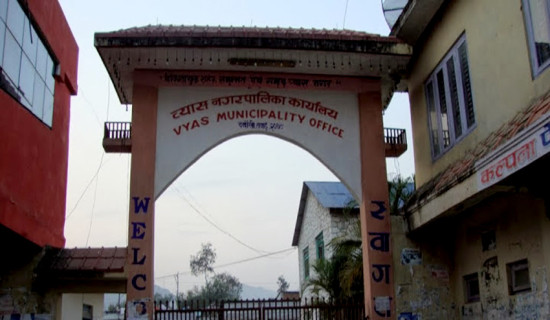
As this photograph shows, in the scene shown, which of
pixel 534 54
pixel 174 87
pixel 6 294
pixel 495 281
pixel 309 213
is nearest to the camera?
pixel 534 54

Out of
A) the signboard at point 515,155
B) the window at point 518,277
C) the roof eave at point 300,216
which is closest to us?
the signboard at point 515,155

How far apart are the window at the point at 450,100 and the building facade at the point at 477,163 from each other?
0.06 feet

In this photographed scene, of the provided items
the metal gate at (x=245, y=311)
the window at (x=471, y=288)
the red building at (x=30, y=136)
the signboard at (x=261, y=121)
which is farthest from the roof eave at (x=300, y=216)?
the window at (x=471, y=288)

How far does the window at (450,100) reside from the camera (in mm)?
9180

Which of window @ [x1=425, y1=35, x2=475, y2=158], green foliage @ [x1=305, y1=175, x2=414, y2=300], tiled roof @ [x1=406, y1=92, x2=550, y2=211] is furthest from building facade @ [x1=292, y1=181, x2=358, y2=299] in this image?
tiled roof @ [x1=406, y1=92, x2=550, y2=211]

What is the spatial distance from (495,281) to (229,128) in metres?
4.85

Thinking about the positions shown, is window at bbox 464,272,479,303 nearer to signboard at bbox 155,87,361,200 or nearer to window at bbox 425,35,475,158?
window at bbox 425,35,475,158

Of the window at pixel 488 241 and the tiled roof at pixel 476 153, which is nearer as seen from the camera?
the tiled roof at pixel 476 153

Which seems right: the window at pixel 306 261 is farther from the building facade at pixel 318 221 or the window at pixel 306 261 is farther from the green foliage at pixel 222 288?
the green foliage at pixel 222 288

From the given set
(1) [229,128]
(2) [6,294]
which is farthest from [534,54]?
(2) [6,294]

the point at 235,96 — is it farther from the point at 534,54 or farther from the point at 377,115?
the point at 534,54

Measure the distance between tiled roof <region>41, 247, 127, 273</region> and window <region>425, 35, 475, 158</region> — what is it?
584cm

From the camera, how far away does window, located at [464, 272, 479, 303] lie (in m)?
9.45

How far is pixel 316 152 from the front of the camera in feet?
34.4
